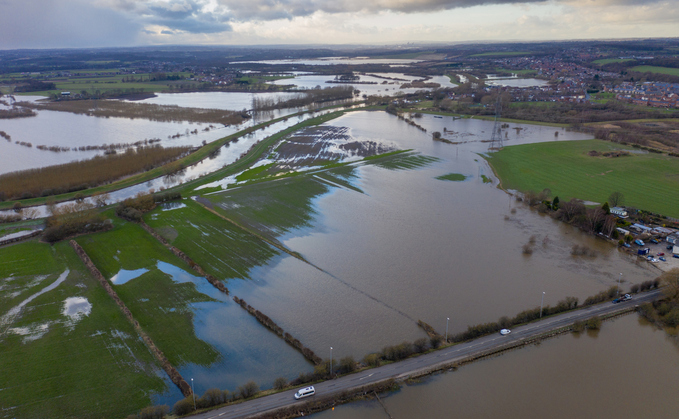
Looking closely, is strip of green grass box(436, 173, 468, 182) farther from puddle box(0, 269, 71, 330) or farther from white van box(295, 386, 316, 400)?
puddle box(0, 269, 71, 330)

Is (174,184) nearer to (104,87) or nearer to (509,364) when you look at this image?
(509,364)

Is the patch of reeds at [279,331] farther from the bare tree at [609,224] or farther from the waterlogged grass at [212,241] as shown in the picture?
the bare tree at [609,224]

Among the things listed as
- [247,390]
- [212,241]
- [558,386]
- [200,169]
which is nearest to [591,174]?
[558,386]

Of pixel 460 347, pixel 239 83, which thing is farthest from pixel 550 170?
pixel 239 83

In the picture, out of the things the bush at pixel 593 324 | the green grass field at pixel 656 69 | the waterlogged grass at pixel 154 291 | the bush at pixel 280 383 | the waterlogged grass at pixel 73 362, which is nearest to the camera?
the waterlogged grass at pixel 73 362

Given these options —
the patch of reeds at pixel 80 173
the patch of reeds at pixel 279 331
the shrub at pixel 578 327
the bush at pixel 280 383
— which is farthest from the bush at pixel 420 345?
the patch of reeds at pixel 80 173

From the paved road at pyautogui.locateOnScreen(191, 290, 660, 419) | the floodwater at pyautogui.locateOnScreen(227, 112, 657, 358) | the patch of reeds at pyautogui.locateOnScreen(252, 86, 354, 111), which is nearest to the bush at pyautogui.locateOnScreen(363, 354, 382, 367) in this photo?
the paved road at pyautogui.locateOnScreen(191, 290, 660, 419)

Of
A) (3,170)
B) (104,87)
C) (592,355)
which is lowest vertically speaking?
(592,355)

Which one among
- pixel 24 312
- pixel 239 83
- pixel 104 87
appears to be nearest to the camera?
pixel 24 312
